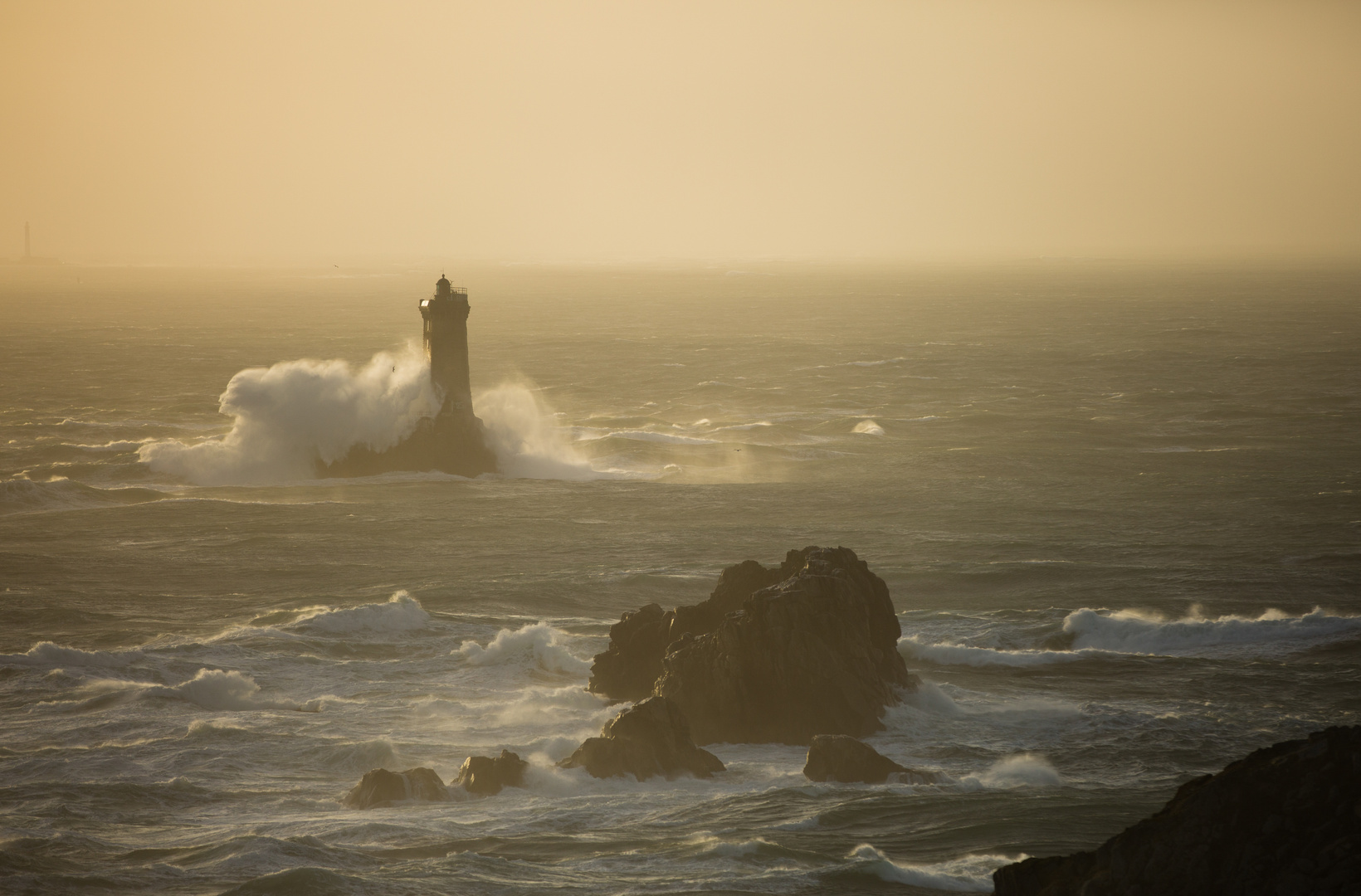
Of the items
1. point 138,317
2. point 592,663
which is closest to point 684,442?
point 592,663

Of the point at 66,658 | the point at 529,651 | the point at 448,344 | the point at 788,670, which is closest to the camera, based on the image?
the point at 788,670

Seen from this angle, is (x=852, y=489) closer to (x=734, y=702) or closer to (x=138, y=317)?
(x=734, y=702)

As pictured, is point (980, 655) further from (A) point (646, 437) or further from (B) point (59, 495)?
(A) point (646, 437)

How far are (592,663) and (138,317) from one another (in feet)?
562

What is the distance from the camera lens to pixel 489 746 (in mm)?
31906

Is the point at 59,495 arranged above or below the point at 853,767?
above

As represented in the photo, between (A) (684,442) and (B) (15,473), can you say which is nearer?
(B) (15,473)

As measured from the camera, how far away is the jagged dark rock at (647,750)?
98.4 ft

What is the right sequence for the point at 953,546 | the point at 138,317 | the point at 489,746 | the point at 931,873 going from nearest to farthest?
the point at 931,873, the point at 489,746, the point at 953,546, the point at 138,317

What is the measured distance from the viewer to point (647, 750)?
30.1m

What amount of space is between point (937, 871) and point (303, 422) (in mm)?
54932

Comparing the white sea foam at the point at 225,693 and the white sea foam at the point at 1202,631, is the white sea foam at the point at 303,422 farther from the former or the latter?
the white sea foam at the point at 1202,631

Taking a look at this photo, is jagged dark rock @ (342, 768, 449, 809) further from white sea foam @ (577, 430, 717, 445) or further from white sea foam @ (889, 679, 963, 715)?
white sea foam @ (577, 430, 717, 445)

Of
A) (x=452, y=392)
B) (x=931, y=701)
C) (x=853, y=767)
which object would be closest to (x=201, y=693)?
(x=853, y=767)
